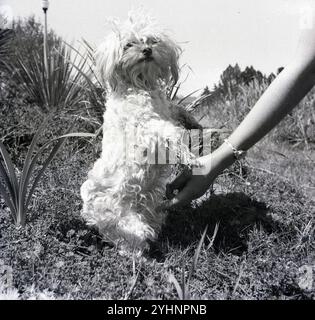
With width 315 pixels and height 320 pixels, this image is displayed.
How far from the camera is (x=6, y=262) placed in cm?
282

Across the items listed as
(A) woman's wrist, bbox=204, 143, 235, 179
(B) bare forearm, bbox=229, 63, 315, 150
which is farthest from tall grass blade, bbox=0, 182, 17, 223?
(B) bare forearm, bbox=229, 63, 315, 150

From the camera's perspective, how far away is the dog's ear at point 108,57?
9.78ft

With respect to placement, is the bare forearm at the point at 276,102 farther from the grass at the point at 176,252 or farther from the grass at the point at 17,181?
the grass at the point at 17,181

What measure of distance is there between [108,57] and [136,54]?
0.20m

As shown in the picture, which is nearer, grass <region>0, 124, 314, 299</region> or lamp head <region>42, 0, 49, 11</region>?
grass <region>0, 124, 314, 299</region>

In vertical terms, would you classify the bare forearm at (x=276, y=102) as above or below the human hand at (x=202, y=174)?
above

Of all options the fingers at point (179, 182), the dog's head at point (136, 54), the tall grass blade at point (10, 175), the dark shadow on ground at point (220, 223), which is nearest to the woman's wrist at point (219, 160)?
the fingers at point (179, 182)

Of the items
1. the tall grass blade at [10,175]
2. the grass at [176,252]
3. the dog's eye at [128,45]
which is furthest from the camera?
the tall grass blade at [10,175]

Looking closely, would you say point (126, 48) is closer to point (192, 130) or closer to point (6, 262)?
point (192, 130)

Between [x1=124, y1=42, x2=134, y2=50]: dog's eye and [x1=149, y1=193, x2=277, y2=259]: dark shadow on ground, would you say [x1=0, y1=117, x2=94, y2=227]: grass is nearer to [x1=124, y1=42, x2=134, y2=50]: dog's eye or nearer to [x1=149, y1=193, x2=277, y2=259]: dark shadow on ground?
[x1=124, y1=42, x2=134, y2=50]: dog's eye

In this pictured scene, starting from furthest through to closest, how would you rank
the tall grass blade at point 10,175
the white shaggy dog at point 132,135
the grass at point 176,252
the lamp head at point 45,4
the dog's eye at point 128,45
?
the lamp head at point 45,4, the tall grass blade at point 10,175, the dog's eye at point 128,45, the white shaggy dog at point 132,135, the grass at point 176,252

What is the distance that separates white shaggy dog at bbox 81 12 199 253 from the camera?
2.89 m

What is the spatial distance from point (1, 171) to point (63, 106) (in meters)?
2.89
